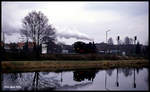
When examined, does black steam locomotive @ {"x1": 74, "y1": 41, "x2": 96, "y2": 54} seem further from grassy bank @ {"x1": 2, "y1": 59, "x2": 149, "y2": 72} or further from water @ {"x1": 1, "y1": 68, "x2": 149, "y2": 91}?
water @ {"x1": 1, "y1": 68, "x2": 149, "y2": 91}

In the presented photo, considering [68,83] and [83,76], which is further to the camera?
[83,76]

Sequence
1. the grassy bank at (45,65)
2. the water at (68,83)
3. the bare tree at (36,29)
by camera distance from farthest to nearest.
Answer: the bare tree at (36,29) < the grassy bank at (45,65) < the water at (68,83)

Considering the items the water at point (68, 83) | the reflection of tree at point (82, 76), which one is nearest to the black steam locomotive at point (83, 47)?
the reflection of tree at point (82, 76)

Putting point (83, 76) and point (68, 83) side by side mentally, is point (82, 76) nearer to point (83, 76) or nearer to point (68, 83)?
point (83, 76)

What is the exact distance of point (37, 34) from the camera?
4306 cm

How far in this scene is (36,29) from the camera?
141 feet

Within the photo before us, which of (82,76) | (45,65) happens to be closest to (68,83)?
(82,76)

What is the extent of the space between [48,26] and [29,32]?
5.17 m

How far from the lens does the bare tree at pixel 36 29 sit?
43.0 metres

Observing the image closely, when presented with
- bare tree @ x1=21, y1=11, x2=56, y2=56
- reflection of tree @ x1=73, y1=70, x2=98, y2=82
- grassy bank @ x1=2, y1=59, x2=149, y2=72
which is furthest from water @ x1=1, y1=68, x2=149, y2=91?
bare tree @ x1=21, y1=11, x2=56, y2=56

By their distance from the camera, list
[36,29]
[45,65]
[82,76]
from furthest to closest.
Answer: [36,29], [45,65], [82,76]

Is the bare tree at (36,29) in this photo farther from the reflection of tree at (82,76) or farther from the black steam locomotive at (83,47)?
the reflection of tree at (82,76)

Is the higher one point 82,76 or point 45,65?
point 45,65

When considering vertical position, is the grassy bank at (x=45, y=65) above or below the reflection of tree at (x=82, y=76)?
above
